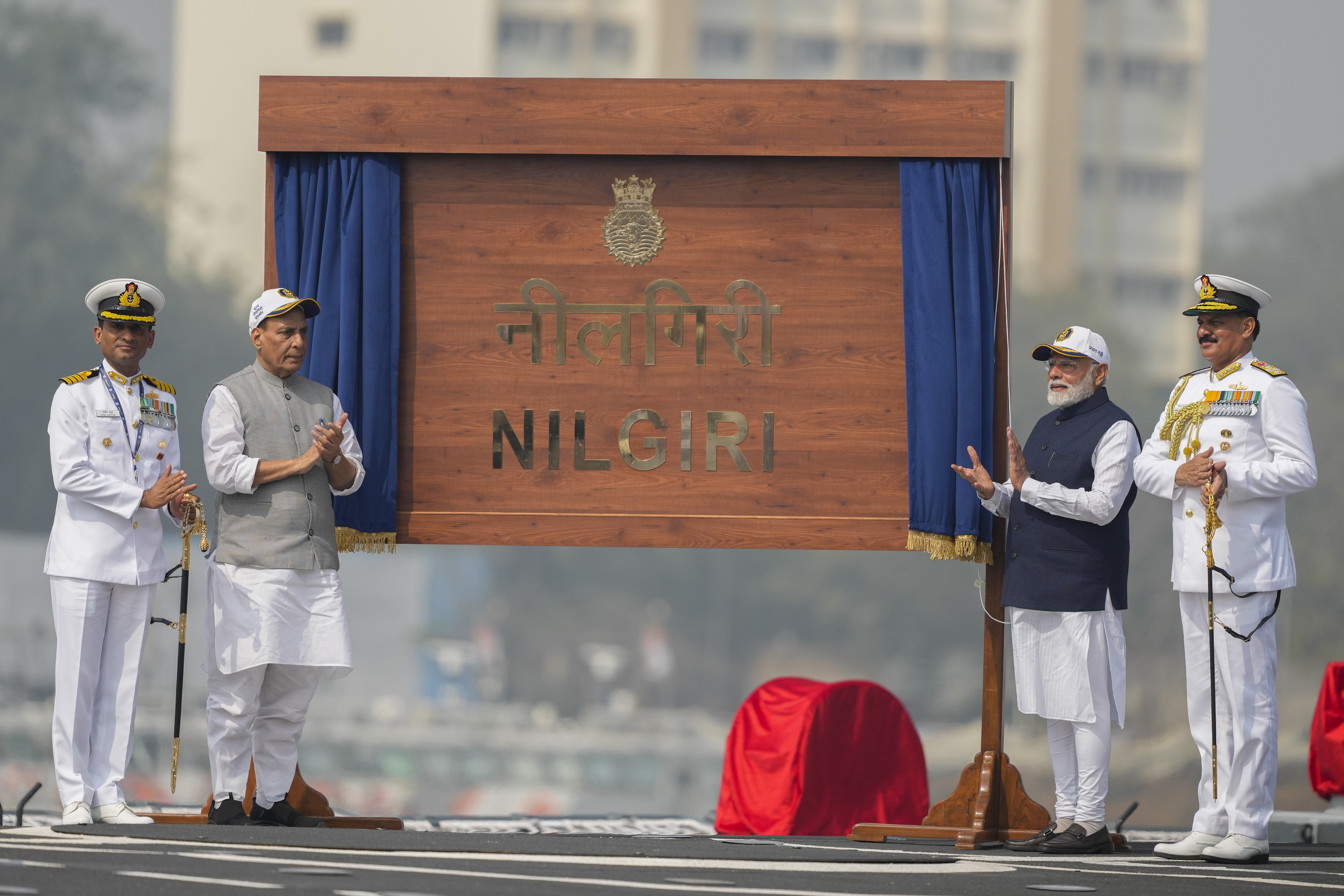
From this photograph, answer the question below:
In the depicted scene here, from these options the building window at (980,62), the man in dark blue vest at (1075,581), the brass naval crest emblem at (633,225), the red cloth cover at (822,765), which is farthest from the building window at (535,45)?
the man in dark blue vest at (1075,581)

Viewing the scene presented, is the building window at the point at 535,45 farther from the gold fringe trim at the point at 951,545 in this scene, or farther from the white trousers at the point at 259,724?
the white trousers at the point at 259,724

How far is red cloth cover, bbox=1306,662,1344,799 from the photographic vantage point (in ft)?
19.7

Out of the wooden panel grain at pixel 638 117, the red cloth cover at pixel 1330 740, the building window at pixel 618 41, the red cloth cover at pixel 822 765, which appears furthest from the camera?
the building window at pixel 618 41

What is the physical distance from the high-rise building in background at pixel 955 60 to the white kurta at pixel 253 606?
38858 mm

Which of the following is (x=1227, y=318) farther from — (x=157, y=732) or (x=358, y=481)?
(x=157, y=732)

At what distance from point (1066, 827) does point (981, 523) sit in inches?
42.0

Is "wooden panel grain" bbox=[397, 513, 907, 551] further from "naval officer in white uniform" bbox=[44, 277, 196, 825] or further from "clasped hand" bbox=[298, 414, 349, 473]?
"naval officer in white uniform" bbox=[44, 277, 196, 825]

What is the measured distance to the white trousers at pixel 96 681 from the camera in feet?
16.9

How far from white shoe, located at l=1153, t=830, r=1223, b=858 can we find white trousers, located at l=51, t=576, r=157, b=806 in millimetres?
3089

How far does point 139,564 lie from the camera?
17.1ft

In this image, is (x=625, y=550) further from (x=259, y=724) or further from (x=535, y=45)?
(x=259, y=724)

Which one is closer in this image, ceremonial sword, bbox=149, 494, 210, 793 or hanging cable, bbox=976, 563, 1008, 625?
ceremonial sword, bbox=149, 494, 210, 793

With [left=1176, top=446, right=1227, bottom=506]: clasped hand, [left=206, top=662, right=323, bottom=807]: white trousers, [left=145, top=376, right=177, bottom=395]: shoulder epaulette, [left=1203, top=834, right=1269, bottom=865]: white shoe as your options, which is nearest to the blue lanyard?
[left=145, top=376, right=177, bottom=395]: shoulder epaulette

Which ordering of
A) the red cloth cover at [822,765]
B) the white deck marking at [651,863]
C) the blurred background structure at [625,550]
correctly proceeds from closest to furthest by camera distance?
the white deck marking at [651,863] → the red cloth cover at [822,765] → the blurred background structure at [625,550]
